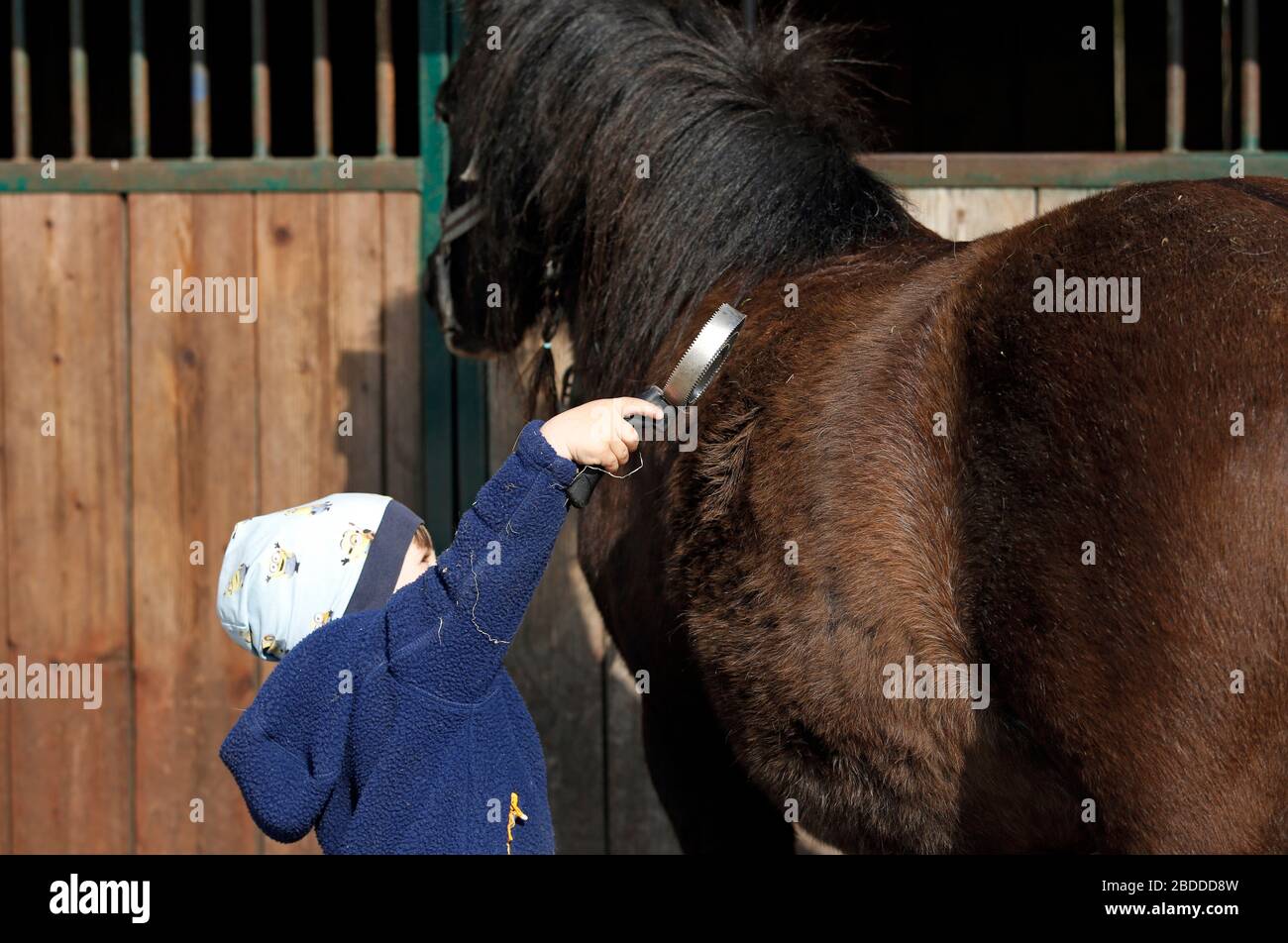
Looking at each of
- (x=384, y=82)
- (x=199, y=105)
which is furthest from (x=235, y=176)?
(x=384, y=82)

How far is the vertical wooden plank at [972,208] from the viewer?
9.99 feet

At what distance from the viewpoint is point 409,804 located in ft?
4.27

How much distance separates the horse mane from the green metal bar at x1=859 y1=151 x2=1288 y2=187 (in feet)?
1.92

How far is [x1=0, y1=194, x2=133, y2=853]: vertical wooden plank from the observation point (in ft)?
10.1

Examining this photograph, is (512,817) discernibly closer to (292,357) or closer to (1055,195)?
(292,357)

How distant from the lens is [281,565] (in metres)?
1.38

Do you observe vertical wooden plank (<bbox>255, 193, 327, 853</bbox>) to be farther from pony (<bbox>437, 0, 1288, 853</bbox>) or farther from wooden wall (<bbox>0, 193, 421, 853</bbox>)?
pony (<bbox>437, 0, 1288, 853</bbox>)

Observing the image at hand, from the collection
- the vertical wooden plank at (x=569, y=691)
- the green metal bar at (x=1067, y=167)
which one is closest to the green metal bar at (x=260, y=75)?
the vertical wooden plank at (x=569, y=691)

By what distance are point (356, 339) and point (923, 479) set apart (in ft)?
6.57

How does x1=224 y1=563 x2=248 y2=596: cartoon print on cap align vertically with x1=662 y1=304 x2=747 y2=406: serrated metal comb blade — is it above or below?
below

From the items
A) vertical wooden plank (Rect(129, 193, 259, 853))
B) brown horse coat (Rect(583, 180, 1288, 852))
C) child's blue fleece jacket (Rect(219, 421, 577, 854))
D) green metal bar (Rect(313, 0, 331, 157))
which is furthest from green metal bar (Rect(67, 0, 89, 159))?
child's blue fleece jacket (Rect(219, 421, 577, 854))

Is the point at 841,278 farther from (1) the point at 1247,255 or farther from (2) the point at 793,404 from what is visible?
(1) the point at 1247,255

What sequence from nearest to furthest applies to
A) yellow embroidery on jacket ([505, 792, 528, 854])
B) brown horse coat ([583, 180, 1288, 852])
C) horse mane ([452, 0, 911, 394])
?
1. brown horse coat ([583, 180, 1288, 852])
2. yellow embroidery on jacket ([505, 792, 528, 854])
3. horse mane ([452, 0, 911, 394])
